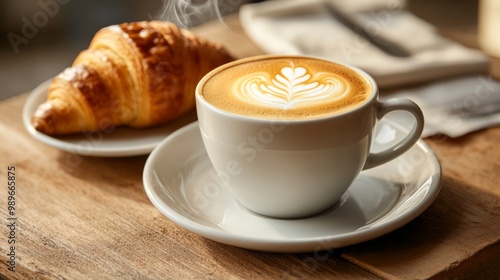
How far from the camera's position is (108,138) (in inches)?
43.4

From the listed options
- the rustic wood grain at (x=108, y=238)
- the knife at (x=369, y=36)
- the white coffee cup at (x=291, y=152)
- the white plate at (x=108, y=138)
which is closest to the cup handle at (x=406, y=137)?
the white coffee cup at (x=291, y=152)

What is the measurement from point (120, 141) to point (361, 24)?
2.05ft

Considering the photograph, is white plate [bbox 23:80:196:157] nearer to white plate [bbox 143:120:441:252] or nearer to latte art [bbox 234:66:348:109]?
white plate [bbox 143:120:441:252]

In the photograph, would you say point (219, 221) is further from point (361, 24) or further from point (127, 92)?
point (361, 24)

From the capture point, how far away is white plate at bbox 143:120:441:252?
0.74 metres

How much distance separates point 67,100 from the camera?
1.09 metres

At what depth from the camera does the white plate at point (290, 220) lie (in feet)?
2.44

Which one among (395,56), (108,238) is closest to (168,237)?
(108,238)

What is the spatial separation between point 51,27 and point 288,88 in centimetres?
224

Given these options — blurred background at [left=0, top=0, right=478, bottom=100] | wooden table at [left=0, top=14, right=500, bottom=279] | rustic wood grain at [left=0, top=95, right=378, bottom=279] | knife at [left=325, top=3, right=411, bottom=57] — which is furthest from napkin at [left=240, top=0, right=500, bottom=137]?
blurred background at [left=0, top=0, right=478, bottom=100]

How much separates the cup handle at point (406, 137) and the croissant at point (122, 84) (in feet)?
1.26

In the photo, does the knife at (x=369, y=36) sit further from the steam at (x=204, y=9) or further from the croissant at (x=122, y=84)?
the steam at (x=204, y=9)

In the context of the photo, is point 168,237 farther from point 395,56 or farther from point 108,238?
point 395,56

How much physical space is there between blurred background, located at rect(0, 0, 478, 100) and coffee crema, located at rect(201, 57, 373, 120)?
1689mm
